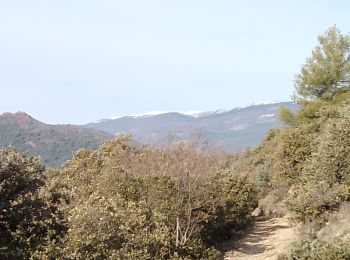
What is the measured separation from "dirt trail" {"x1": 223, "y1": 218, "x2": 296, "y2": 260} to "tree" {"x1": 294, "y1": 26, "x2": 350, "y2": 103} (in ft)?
39.2

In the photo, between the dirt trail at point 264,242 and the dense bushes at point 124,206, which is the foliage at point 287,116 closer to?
the dense bushes at point 124,206

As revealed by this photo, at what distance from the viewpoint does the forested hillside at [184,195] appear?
1396 centimetres

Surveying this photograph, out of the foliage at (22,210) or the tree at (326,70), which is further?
the tree at (326,70)

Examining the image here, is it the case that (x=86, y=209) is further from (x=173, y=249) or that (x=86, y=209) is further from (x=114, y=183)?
(x=114, y=183)

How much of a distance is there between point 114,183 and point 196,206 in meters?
4.47

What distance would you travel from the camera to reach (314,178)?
1986 centimetres

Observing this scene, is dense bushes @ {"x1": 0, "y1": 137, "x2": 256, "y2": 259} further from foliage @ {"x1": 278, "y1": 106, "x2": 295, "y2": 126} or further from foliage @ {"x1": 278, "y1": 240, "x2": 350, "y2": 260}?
foliage @ {"x1": 278, "y1": 106, "x2": 295, "y2": 126}

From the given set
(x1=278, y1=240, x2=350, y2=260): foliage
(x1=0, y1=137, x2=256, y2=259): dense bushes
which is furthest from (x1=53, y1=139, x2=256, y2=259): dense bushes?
(x1=278, y1=240, x2=350, y2=260): foliage

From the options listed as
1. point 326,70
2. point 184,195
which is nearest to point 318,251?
point 184,195

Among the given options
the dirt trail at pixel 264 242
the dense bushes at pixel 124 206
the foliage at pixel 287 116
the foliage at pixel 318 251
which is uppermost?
the foliage at pixel 287 116

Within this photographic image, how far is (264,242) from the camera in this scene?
27172 millimetres

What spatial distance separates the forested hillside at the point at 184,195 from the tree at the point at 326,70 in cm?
8

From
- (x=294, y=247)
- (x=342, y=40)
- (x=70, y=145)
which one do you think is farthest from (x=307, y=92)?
(x=70, y=145)

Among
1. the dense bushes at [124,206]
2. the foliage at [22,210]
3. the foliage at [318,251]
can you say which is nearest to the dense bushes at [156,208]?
the dense bushes at [124,206]
